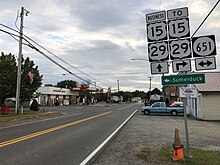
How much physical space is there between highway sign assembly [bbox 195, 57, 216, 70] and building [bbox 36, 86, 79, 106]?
50.9 m

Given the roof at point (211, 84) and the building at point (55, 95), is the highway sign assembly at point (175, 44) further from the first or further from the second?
the building at point (55, 95)

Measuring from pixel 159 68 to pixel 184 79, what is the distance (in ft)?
2.83

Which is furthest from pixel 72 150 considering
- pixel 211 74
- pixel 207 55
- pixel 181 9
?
pixel 211 74

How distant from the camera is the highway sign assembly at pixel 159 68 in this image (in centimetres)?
813

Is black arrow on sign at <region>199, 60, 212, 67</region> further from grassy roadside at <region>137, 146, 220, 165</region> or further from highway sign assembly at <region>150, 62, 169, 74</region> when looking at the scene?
grassy roadside at <region>137, 146, 220, 165</region>

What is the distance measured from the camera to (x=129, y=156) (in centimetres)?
817

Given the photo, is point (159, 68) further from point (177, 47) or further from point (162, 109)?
point (162, 109)

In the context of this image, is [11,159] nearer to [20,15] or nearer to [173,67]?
[173,67]

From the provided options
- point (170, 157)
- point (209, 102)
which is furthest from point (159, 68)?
point (209, 102)

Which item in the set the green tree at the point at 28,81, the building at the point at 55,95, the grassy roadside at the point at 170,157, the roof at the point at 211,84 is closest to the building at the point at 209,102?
the roof at the point at 211,84

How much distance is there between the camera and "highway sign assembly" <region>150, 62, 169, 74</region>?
8.13 meters

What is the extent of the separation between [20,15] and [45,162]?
2229 centimetres

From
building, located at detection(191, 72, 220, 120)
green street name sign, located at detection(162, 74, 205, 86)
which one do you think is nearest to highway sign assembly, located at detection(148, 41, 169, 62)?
green street name sign, located at detection(162, 74, 205, 86)

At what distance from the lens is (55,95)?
2756 inches
